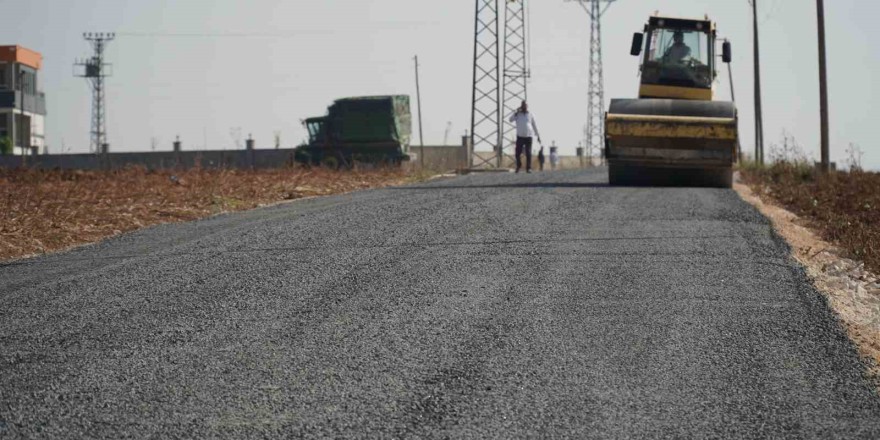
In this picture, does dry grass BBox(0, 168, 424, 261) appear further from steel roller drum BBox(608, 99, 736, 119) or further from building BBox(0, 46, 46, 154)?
building BBox(0, 46, 46, 154)

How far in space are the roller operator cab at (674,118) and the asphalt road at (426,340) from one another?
368 inches

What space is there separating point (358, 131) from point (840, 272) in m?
31.7

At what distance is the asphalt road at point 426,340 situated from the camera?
6672 mm

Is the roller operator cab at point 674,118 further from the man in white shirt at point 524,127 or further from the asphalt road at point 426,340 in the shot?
the asphalt road at point 426,340

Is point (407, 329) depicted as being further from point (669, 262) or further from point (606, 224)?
point (606, 224)

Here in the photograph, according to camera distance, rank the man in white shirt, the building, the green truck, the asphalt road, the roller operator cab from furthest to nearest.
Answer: the building < the green truck < the man in white shirt < the roller operator cab < the asphalt road

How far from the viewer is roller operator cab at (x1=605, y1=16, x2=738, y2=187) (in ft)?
75.6

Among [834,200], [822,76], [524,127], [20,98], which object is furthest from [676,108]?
[20,98]

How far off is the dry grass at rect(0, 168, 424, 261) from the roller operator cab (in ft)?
18.4

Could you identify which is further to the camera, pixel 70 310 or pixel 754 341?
pixel 70 310

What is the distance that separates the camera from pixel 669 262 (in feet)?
38.9

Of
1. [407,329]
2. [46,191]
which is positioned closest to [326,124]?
[46,191]

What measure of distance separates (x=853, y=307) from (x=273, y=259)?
520cm

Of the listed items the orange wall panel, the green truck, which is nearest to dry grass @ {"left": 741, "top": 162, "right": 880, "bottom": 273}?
the green truck
